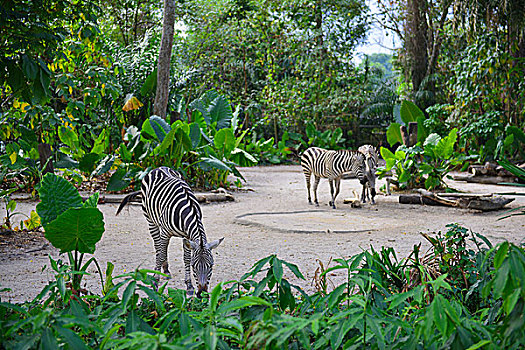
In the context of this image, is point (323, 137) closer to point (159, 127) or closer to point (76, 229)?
point (159, 127)

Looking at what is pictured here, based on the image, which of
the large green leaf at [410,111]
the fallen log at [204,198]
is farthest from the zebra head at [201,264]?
the large green leaf at [410,111]

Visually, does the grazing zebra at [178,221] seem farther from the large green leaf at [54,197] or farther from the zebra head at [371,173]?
the zebra head at [371,173]

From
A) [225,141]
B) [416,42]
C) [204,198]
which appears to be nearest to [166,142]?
[204,198]

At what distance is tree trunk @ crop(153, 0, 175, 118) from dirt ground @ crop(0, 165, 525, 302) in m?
2.70

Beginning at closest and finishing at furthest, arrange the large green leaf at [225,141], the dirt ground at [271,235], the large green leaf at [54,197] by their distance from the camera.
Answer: the large green leaf at [54,197], the dirt ground at [271,235], the large green leaf at [225,141]

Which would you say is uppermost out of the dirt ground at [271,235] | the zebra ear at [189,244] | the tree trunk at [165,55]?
the tree trunk at [165,55]

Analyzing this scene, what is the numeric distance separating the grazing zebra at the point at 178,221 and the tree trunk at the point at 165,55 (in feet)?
19.8

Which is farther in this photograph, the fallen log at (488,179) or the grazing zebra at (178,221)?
the fallen log at (488,179)

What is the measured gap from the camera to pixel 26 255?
17.3ft

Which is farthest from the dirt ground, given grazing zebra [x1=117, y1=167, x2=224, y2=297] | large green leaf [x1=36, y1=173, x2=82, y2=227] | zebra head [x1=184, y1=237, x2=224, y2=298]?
zebra head [x1=184, y1=237, x2=224, y2=298]

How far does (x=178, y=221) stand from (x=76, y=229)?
50.2 inches

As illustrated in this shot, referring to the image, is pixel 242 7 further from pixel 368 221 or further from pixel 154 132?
pixel 368 221

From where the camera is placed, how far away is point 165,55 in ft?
33.4

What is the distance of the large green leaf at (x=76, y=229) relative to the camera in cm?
270
